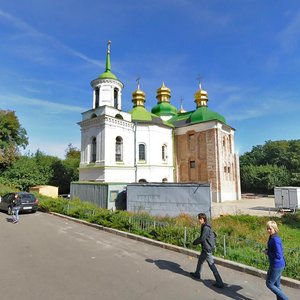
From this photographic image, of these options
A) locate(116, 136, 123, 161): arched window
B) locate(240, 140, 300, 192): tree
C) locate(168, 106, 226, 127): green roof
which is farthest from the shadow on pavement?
locate(240, 140, 300, 192): tree

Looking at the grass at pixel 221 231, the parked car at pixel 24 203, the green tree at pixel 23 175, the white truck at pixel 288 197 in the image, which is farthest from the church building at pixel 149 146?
the grass at pixel 221 231

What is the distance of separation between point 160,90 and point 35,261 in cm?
3879

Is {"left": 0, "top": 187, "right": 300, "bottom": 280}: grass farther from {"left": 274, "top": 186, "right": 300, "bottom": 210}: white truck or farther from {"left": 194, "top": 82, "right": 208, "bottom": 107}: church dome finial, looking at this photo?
{"left": 194, "top": 82, "right": 208, "bottom": 107}: church dome finial

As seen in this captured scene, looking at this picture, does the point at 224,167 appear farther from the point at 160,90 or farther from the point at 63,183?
the point at 63,183

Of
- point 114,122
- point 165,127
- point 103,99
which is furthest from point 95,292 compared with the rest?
point 165,127

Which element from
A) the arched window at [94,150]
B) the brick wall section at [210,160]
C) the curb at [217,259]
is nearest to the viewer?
the curb at [217,259]

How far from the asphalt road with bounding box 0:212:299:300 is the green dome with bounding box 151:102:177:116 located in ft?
107

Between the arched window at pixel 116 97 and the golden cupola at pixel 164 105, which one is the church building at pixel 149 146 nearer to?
the arched window at pixel 116 97

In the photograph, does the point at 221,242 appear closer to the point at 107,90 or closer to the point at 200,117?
the point at 107,90

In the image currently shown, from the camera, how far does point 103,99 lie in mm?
26953

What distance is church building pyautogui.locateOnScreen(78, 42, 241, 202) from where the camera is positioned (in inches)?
1010

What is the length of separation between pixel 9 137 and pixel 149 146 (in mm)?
20614

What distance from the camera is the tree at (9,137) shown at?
3253 centimetres

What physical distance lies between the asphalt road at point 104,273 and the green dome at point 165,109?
1288 inches
